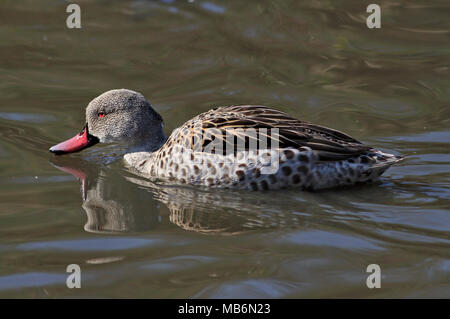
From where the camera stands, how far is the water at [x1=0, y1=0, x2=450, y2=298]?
567cm

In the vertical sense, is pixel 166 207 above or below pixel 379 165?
below

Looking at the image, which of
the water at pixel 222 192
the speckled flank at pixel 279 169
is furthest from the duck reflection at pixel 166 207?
the speckled flank at pixel 279 169

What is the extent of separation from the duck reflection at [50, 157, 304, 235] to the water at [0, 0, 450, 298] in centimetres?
2

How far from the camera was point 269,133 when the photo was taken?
7414 mm

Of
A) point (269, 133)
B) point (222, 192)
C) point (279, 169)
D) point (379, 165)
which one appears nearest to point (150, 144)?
point (222, 192)

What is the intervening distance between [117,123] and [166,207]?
1.83 metres

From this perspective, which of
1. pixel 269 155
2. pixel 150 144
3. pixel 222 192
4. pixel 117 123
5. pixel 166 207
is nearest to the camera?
pixel 166 207

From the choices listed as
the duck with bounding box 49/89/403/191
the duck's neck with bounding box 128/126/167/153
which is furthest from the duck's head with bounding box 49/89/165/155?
the duck with bounding box 49/89/403/191

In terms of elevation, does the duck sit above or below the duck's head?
below

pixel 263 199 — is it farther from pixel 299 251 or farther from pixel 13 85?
pixel 13 85

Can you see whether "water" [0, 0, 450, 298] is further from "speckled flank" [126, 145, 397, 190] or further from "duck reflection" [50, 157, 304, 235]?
"speckled flank" [126, 145, 397, 190]

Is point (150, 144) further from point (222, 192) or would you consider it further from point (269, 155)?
point (269, 155)

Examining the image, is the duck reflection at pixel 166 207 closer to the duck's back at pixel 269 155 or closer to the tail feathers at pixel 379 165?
the duck's back at pixel 269 155

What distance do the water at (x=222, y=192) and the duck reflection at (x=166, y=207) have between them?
2 cm
